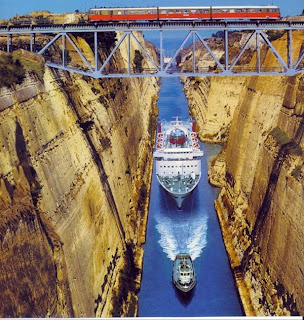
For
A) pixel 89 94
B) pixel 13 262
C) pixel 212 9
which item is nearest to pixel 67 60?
pixel 89 94

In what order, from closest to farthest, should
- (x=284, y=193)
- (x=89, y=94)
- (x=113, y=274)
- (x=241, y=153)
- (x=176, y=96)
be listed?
(x=284, y=193) → (x=113, y=274) → (x=89, y=94) → (x=241, y=153) → (x=176, y=96)

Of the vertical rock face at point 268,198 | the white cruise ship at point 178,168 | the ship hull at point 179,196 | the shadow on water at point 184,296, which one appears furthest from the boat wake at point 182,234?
the shadow on water at point 184,296

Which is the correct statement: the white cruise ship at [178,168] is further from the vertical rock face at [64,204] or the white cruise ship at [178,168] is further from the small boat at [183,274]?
the small boat at [183,274]

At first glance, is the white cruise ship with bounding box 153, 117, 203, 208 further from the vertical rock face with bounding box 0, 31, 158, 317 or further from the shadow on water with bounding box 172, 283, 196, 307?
the shadow on water with bounding box 172, 283, 196, 307

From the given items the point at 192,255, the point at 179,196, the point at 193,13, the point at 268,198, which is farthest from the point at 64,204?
the point at 179,196

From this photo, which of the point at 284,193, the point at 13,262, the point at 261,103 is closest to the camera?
the point at 13,262

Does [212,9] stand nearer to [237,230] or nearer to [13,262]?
[237,230]

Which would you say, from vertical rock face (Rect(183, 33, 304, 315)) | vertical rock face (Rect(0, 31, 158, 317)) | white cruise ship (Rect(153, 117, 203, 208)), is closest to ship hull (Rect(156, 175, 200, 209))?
white cruise ship (Rect(153, 117, 203, 208))
